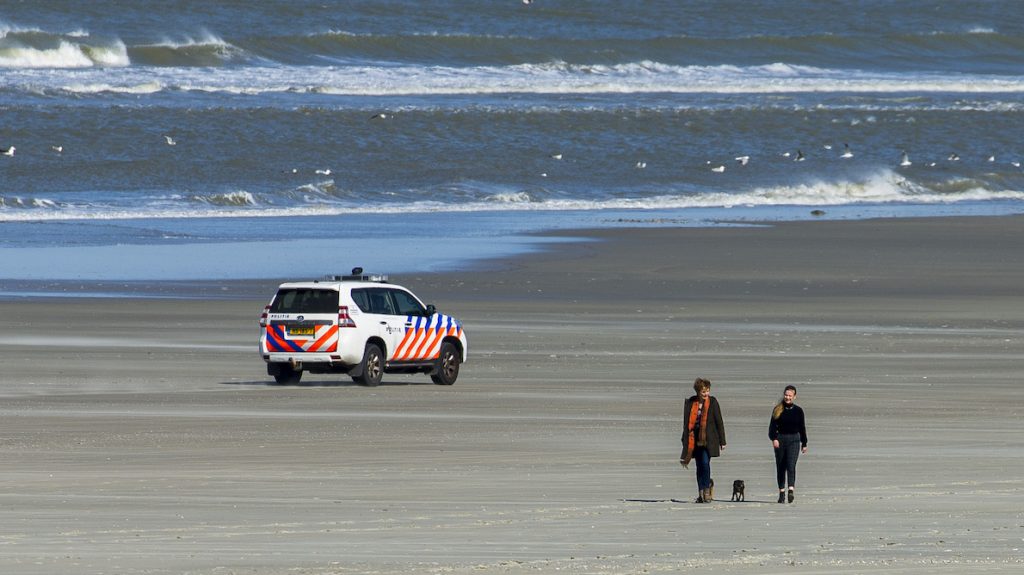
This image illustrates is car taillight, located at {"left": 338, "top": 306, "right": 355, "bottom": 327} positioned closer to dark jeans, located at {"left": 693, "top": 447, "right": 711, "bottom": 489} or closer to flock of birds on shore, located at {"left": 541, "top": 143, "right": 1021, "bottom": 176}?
dark jeans, located at {"left": 693, "top": 447, "right": 711, "bottom": 489}

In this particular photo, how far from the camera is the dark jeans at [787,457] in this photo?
13.9m

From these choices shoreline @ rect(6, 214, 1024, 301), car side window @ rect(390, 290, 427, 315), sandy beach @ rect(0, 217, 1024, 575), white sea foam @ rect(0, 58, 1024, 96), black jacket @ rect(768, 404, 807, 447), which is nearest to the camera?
sandy beach @ rect(0, 217, 1024, 575)

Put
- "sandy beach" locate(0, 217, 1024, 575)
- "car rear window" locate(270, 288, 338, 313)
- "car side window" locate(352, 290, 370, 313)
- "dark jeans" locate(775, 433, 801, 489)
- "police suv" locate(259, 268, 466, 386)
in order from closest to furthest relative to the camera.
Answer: "sandy beach" locate(0, 217, 1024, 575)
"dark jeans" locate(775, 433, 801, 489)
"police suv" locate(259, 268, 466, 386)
"car rear window" locate(270, 288, 338, 313)
"car side window" locate(352, 290, 370, 313)

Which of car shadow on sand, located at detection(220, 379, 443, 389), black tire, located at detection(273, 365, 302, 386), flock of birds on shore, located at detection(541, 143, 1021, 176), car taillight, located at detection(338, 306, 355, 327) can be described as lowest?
car shadow on sand, located at detection(220, 379, 443, 389)

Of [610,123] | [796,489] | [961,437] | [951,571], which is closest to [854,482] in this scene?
[796,489]

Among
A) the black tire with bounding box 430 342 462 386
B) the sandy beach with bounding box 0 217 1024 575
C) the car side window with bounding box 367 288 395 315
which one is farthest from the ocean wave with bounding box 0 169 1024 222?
the black tire with bounding box 430 342 462 386

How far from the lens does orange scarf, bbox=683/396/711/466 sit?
46.0 ft

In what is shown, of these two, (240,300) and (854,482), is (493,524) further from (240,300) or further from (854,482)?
(240,300)

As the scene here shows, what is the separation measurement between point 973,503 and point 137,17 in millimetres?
77527

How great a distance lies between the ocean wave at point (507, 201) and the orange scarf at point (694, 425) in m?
31.5

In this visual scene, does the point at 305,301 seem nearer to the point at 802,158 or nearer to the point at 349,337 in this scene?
the point at 349,337

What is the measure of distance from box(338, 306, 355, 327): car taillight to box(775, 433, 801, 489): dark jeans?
920cm

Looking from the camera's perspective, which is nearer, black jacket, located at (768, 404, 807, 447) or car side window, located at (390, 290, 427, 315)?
black jacket, located at (768, 404, 807, 447)

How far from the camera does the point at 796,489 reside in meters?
14.6
